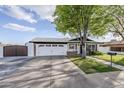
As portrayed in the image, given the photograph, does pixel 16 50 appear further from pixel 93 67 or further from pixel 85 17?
pixel 93 67

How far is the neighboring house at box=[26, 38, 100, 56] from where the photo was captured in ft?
91.0

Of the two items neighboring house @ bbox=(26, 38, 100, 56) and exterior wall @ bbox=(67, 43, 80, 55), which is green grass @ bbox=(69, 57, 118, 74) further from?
exterior wall @ bbox=(67, 43, 80, 55)

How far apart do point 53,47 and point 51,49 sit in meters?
0.51

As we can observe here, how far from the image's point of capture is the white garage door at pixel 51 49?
28.1 metres

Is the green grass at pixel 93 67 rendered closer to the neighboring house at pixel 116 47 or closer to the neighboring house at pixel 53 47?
the neighboring house at pixel 53 47

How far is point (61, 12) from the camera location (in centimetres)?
2070

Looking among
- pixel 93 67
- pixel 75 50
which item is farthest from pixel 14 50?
pixel 93 67

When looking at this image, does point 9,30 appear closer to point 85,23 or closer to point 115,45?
point 85,23

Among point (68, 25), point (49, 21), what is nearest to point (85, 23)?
point (68, 25)

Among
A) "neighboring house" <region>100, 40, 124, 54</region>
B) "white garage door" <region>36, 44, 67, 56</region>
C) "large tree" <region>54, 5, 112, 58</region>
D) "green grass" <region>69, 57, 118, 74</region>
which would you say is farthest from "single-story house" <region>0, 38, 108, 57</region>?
"green grass" <region>69, 57, 118, 74</region>

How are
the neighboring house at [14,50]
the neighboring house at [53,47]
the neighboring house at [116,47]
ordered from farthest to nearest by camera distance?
the neighboring house at [116,47] < the neighboring house at [53,47] < the neighboring house at [14,50]

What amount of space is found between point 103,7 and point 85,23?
304 centimetres

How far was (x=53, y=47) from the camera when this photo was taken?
1129 inches

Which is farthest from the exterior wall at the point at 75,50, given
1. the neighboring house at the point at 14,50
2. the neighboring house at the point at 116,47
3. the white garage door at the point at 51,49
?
the neighboring house at the point at 14,50
